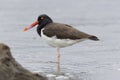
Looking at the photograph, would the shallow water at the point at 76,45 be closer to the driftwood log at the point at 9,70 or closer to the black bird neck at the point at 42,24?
the black bird neck at the point at 42,24

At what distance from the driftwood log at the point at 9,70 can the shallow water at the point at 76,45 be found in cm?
216

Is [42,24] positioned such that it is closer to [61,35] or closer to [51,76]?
[61,35]

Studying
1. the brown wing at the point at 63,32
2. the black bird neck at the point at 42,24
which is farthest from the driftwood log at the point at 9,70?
the black bird neck at the point at 42,24

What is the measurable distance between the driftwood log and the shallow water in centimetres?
216

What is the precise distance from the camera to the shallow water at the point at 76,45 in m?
9.19

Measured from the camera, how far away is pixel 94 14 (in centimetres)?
1563

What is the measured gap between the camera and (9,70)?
6.03 metres

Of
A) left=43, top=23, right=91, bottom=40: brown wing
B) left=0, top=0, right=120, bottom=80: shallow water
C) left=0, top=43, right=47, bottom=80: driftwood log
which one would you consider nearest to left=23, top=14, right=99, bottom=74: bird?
left=43, top=23, right=91, bottom=40: brown wing

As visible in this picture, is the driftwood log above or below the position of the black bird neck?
above

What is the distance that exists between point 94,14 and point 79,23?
1452mm

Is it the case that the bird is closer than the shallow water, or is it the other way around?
the shallow water

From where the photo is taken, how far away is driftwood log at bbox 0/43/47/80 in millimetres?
6014

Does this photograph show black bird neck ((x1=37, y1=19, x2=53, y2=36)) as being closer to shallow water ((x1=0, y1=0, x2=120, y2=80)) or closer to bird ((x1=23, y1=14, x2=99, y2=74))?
bird ((x1=23, y1=14, x2=99, y2=74))

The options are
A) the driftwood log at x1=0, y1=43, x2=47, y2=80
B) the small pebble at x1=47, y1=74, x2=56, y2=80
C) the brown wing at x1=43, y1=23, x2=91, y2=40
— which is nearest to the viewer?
the driftwood log at x1=0, y1=43, x2=47, y2=80
